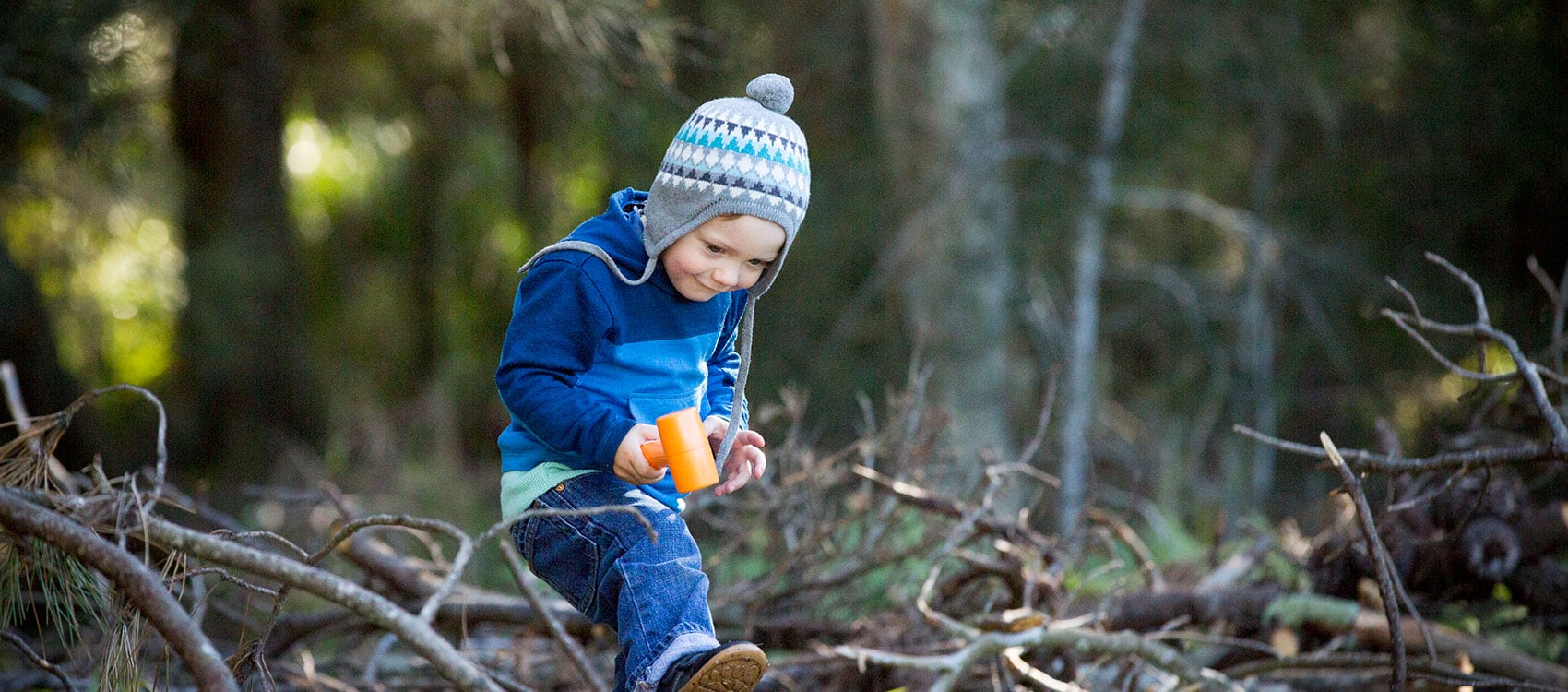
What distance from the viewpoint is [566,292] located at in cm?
198

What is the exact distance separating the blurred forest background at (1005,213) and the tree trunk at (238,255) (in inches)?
0.8

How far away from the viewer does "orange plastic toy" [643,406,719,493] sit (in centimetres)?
185

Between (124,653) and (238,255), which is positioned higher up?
(124,653)

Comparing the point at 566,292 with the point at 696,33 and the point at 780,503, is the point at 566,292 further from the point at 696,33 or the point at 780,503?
the point at 696,33

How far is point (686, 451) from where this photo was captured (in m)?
1.85

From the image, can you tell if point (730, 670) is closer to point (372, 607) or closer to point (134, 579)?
point (372, 607)

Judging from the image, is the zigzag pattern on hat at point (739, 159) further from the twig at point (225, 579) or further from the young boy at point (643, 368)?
the twig at point (225, 579)

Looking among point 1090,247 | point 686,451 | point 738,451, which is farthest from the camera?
point 1090,247

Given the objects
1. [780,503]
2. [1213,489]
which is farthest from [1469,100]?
[780,503]

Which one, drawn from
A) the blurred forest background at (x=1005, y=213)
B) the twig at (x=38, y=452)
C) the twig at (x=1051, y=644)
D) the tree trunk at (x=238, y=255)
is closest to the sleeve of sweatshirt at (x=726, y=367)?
the twig at (x=1051, y=644)

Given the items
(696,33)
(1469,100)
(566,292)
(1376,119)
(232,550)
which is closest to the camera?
(232,550)

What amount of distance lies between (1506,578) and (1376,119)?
530 centimetres

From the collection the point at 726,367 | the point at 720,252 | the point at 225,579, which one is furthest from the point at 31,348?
the point at 720,252

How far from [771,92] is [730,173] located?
209 mm
